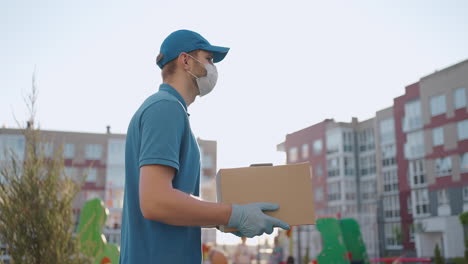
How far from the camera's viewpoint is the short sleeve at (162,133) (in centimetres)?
180

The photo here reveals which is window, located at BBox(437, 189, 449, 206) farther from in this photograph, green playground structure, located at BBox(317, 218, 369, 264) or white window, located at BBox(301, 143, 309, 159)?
green playground structure, located at BBox(317, 218, 369, 264)

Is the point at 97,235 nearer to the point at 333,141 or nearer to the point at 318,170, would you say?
the point at 333,141

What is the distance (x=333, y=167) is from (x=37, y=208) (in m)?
49.3

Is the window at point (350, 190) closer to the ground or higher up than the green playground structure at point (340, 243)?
higher up

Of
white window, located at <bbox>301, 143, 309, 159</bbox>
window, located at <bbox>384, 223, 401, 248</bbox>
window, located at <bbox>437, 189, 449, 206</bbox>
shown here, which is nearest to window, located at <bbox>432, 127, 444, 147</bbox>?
window, located at <bbox>437, 189, 449, 206</bbox>

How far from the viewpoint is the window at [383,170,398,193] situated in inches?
1837

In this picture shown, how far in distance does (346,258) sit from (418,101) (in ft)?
105

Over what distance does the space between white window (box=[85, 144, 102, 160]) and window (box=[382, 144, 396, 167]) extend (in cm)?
2733

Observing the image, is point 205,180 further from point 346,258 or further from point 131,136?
point 131,136

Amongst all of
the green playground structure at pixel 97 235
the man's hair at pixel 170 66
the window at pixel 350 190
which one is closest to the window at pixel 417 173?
the window at pixel 350 190

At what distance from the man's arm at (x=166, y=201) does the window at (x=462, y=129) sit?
36.1m

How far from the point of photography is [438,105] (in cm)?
3681

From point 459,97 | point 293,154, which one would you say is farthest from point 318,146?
point 459,97

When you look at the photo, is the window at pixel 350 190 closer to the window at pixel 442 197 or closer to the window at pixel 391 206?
the window at pixel 391 206
